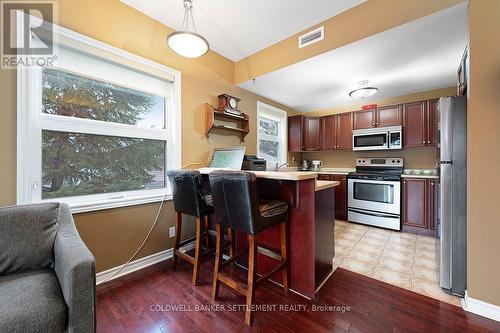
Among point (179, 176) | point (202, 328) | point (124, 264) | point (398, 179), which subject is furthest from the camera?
point (398, 179)

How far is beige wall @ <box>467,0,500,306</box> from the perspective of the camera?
1.45m

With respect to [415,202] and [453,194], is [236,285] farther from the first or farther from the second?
[415,202]

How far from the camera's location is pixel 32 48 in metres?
1.59

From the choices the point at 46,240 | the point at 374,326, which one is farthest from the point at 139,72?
the point at 374,326

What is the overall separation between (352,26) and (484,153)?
1.64 metres

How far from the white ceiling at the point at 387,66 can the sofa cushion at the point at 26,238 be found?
2.81 m

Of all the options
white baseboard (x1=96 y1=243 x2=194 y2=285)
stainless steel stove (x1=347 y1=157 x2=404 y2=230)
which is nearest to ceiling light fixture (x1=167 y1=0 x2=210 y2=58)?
white baseboard (x1=96 y1=243 x2=194 y2=285)

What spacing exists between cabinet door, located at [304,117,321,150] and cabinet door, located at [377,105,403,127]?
46.6 inches

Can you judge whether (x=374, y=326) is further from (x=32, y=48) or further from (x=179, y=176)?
(x=32, y=48)

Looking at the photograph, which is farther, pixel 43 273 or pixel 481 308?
pixel 481 308

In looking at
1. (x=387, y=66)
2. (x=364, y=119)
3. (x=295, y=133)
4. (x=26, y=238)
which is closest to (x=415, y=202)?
(x=364, y=119)

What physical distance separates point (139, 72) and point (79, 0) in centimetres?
68

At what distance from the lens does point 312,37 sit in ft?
7.86

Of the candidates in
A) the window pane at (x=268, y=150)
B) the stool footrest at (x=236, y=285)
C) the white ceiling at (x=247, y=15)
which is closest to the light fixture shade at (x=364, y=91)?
the white ceiling at (x=247, y=15)
